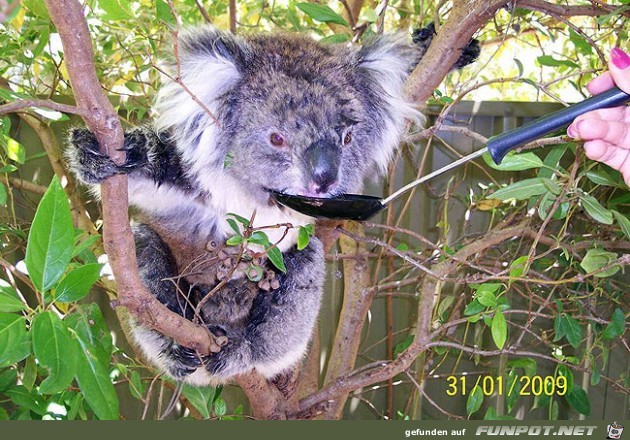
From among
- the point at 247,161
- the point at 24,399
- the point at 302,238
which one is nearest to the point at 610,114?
the point at 302,238

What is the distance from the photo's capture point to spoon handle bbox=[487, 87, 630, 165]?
107 cm

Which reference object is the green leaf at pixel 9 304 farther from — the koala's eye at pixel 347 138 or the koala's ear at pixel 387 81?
the koala's ear at pixel 387 81

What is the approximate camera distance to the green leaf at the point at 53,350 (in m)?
0.86

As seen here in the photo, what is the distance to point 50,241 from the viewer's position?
35.4 inches

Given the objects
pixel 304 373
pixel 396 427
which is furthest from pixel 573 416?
pixel 396 427

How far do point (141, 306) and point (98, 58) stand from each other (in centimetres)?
157

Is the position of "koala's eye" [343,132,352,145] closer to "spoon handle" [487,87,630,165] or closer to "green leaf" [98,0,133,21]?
"spoon handle" [487,87,630,165]

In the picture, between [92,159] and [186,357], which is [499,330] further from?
[92,159]

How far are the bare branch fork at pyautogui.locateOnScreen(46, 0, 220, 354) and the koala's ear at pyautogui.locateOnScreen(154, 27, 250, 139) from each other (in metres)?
0.26

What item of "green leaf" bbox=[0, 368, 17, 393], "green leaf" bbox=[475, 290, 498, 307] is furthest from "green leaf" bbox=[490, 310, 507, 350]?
"green leaf" bbox=[0, 368, 17, 393]

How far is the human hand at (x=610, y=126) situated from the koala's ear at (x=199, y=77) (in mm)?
766

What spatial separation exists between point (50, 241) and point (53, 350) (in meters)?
0.16

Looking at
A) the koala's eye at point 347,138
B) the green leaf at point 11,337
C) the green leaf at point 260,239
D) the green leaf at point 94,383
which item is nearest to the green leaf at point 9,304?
the green leaf at point 11,337

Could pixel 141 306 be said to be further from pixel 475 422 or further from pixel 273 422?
pixel 475 422
